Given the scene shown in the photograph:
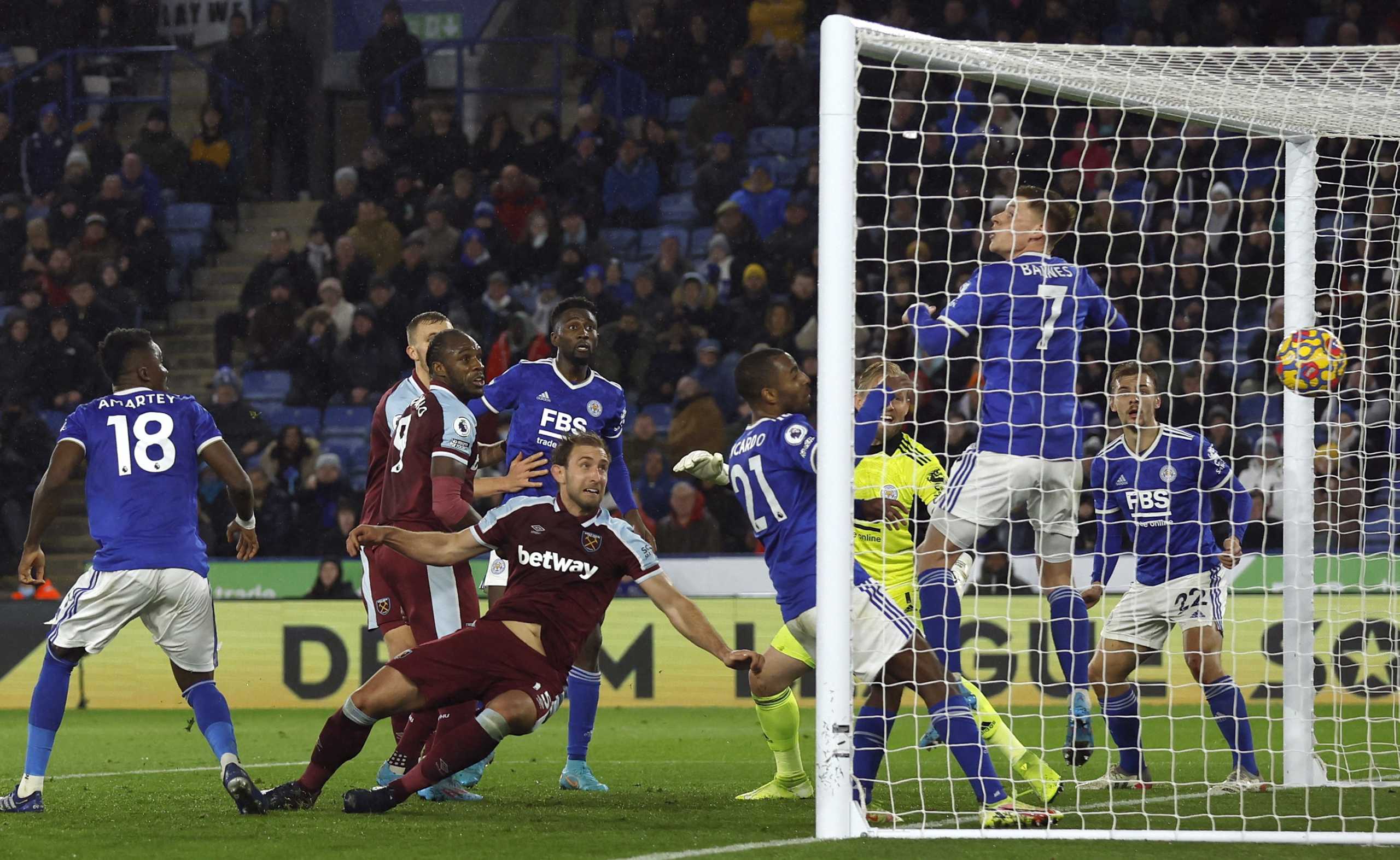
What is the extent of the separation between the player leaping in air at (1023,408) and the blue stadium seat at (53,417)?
10.3 meters

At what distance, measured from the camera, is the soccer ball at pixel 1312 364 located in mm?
6293

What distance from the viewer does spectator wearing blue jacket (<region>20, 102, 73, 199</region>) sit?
1664cm

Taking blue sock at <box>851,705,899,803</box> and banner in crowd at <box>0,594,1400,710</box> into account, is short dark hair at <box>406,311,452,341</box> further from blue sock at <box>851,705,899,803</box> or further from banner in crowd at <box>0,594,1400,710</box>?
banner in crowd at <box>0,594,1400,710</box>

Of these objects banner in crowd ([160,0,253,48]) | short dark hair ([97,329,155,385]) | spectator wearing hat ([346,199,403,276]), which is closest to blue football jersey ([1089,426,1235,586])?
short dark hair ([97,329,155,385])

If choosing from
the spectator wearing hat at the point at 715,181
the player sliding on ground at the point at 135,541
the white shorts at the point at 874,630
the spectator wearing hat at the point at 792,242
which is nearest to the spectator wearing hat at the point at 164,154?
the spectator wearing hat at the point at 715,181

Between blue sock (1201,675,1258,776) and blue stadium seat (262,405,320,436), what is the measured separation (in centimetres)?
962

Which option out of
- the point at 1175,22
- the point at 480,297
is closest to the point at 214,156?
the point at 480,297

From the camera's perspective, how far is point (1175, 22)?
623 inches

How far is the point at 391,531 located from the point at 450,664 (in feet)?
1.72

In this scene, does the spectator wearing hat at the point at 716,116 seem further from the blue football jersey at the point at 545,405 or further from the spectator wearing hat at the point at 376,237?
the blue football jersey at the point at 545,405

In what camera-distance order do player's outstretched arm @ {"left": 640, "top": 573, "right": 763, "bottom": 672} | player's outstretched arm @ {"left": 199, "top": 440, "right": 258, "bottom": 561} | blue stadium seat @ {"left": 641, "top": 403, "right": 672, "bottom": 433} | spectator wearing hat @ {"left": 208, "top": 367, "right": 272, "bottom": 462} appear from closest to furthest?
player's outstretched arm @ {"left": 640, "top": 573, "right": 763, "bottom": 672} < player's outstretched arm @ {"left": 199, "top": 440, "right": 258, "bottom": 561} < blue stadium seat @ {"left": 641, "top": 403, "right": 672, "bottom": 433} < spectator wearing hat @ {"left": 208, "top": 367, "right": 272, "bottom": 462}

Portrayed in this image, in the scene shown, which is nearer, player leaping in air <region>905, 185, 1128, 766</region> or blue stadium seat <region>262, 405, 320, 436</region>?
player leaping in air <region>905, 185, 1128, 766</region>

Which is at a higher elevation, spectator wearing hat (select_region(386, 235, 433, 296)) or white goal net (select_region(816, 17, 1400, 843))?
spectator wearing hat (select_region(386, 235, 433, 296))

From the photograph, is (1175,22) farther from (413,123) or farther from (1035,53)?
(1035,53)
